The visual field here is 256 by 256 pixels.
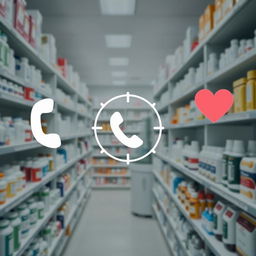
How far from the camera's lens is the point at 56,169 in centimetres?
310

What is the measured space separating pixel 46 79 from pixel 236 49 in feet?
7.61

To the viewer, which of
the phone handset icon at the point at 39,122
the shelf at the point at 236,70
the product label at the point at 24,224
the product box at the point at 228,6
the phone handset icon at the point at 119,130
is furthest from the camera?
the phone handset icon at the point at 119,130

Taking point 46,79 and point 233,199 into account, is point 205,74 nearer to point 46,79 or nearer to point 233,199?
point 233,199

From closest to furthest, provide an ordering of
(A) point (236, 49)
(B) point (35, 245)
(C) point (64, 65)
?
(A) point (236, 49), (B) point (35, 245), (C) point (64, 65)

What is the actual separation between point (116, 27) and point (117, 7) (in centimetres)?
64

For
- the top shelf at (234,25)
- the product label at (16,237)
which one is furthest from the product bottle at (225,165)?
the product label at (16,237)

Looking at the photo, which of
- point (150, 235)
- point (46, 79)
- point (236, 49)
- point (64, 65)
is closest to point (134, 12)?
point (64, 65)

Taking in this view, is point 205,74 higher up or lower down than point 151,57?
lower down

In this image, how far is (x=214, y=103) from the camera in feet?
6.02

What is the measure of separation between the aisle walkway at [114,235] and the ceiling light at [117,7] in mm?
3378

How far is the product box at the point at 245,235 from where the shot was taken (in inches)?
49.5

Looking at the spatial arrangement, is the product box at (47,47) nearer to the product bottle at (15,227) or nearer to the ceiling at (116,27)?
the ceiling at (116,27)

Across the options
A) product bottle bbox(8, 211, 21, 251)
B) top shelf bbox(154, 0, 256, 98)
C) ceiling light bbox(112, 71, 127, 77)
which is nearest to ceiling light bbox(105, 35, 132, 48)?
ceiling light bbox(112, 71, 127, 77)

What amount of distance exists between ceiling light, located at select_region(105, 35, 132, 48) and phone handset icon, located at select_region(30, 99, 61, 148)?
7.17 feet
